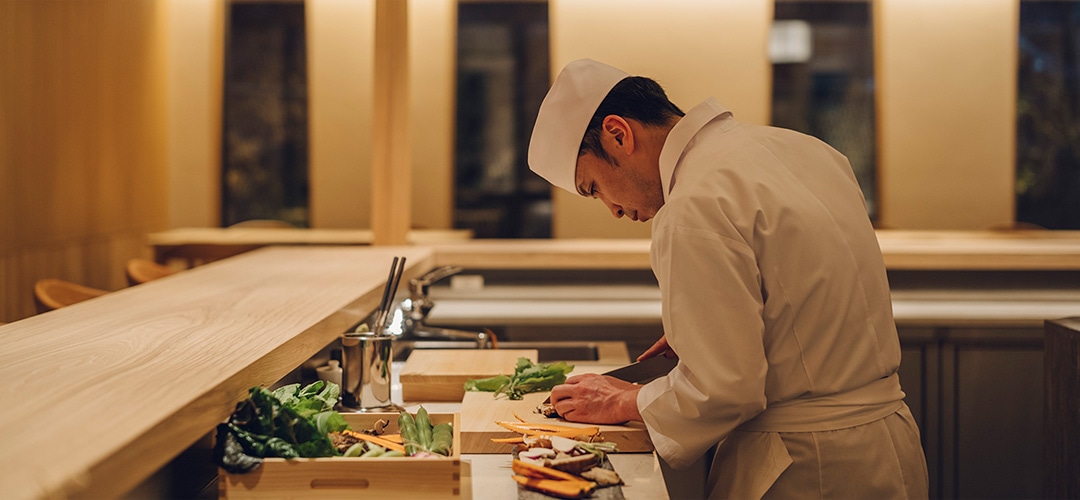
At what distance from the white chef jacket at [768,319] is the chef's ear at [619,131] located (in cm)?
7

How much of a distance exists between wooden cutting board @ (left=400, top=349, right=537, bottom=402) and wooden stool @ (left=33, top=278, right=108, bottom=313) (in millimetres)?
1886

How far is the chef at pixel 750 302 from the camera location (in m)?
1.52

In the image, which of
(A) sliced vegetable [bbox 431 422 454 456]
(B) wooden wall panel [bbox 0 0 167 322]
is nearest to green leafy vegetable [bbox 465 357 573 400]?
(A) sliced vegetable [bbox 431 422 454 456]

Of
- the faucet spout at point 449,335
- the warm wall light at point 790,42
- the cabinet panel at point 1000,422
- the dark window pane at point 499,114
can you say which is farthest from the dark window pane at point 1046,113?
the faucet spout at point 449,335

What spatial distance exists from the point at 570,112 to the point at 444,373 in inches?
28.0

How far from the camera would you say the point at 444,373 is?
2.16m

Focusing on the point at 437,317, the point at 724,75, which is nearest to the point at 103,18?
the point at 437,317

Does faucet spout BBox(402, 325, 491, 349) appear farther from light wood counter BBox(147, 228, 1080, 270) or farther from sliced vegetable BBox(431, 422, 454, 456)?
sliced vegetable BBox(431, 422, 454, 456)

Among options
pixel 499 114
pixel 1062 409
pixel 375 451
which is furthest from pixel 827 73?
pixel 375 451

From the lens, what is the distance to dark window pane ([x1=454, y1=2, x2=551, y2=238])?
6.53 metres

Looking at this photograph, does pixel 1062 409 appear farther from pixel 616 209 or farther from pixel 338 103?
pixel 338 103

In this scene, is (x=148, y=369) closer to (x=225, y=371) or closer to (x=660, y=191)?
(x=225, y=371)

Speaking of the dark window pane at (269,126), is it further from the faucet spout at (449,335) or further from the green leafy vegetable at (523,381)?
the green leafy vegetable at (523,381)

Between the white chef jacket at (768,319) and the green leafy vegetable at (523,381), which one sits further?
the green leafy vegetable at (523,381)
